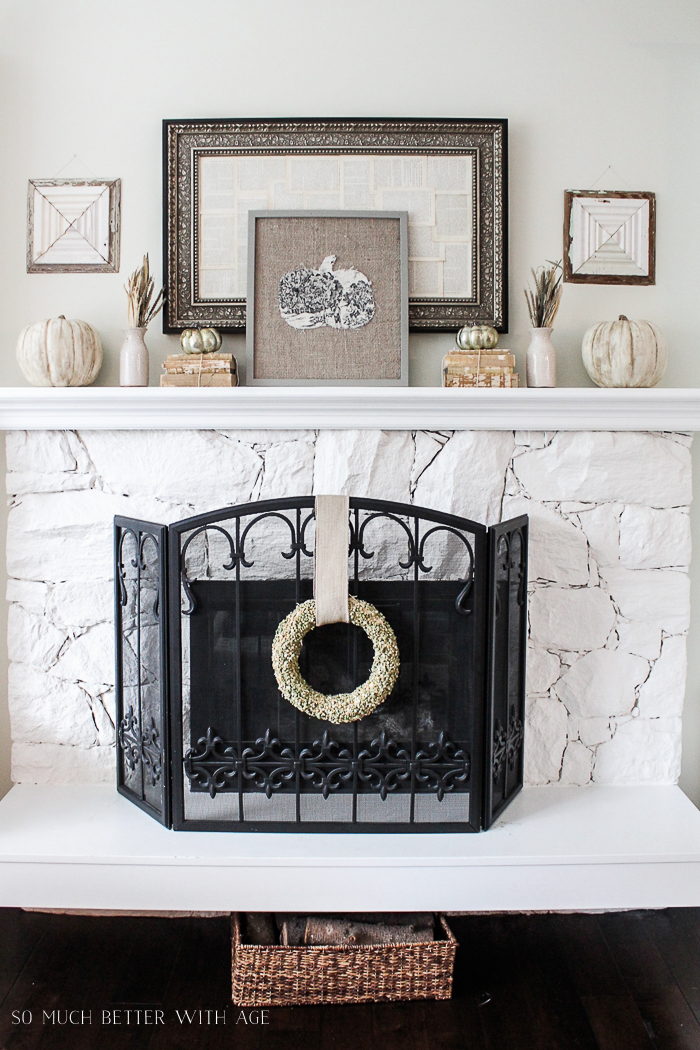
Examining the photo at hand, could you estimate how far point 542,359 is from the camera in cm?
184

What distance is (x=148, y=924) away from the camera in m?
1.91

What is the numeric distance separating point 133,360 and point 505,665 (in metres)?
1.17

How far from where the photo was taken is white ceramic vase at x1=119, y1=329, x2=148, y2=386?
1.82m

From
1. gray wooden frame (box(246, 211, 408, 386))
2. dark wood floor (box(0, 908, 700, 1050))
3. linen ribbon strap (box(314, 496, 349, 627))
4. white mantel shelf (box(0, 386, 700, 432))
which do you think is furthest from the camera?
gray wooden frame (box(246, 211, 408, 386))

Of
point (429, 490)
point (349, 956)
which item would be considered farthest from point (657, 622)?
point (349, 956)

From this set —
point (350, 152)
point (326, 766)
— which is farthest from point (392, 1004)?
point (350, 152)

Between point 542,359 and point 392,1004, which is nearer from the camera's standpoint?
point 392,1004

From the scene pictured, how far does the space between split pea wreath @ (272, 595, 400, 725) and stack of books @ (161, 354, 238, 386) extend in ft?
1.93

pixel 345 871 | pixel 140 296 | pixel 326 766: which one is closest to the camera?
pixel 345 871

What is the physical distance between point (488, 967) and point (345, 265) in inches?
68.9

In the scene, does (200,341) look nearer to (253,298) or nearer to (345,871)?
(253,298)

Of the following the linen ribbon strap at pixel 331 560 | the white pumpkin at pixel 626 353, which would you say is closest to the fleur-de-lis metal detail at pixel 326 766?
the linen ribbon strap at pixel 331 560

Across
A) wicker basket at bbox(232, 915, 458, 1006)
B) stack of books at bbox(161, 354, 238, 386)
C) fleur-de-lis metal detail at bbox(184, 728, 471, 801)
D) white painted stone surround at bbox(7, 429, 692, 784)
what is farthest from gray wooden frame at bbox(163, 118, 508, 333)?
wicker basket at bbox(232, 915, 458, 1006)

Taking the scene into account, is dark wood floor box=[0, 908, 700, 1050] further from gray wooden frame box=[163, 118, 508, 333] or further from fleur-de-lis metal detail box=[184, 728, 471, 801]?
gray wooden frame box=[163, 118, 508, 333]
